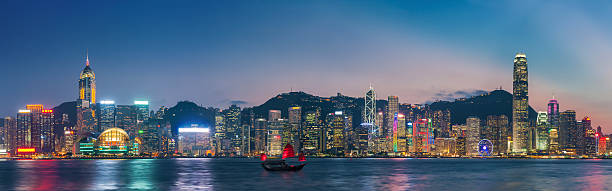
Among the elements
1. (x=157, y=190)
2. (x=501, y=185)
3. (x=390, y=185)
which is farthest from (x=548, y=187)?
(x=157, y=190)

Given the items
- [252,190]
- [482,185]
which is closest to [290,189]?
[252,190]

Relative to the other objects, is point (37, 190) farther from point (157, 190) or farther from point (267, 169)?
point (267, 169)

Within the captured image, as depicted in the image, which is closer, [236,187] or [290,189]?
[290,189]

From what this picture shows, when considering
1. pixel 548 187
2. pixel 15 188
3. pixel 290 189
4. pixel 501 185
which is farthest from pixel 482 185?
pixel 15 188

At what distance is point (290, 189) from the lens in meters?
101

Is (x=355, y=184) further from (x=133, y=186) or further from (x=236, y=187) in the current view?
(x=133, y=186)

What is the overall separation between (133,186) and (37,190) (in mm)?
16363

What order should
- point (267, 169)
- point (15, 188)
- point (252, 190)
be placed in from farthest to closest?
1. point (267, 169)
2. point (15, 188)
3. point (252, 190)

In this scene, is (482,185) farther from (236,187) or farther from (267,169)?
(267,169)

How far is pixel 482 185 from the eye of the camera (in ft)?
375

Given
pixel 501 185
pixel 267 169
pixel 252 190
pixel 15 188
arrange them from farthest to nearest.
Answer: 1. pixel 267 169
2. pixel 501 185
3. pixel 15 188
4. pixel 252 190

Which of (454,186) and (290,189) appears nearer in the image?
(290,189)

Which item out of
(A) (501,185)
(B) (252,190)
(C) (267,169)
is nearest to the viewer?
→ (B) (252,190)

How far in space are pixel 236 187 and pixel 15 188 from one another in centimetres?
3804
